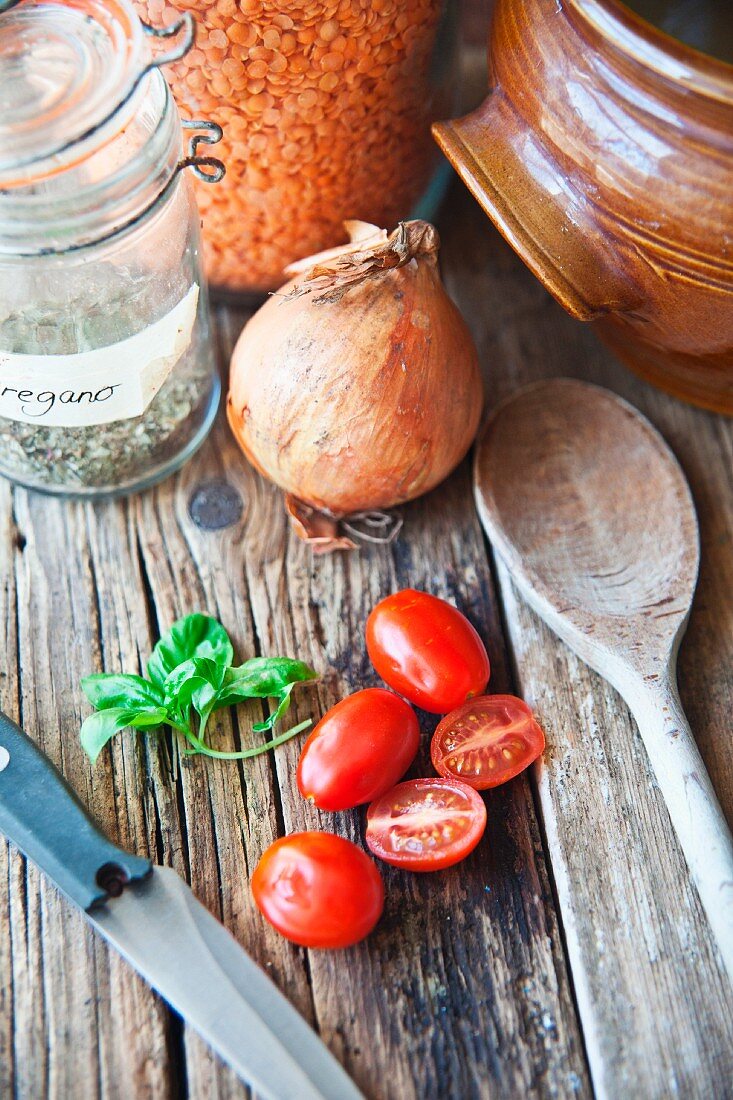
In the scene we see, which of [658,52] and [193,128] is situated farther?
[193,128]

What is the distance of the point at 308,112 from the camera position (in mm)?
887

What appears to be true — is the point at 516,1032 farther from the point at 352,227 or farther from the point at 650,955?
the point at 352,227

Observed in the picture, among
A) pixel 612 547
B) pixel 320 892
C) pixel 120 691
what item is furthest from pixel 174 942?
pixel 612 547

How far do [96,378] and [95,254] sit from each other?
103mm

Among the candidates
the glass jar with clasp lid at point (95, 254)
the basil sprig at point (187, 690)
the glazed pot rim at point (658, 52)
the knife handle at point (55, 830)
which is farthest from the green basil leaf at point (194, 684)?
the glazed pot rim at point (658, 52)

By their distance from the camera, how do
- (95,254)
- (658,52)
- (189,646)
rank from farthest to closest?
(189,646)
(95,254)
(658,52)

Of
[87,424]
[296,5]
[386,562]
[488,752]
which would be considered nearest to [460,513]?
[386,562]

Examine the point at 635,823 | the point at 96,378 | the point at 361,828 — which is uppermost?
the point at 96,378

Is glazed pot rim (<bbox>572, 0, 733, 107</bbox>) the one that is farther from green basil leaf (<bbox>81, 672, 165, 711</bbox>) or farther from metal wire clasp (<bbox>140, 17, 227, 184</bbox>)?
green basil leaf (<bbox>81, 672, 165, 711</bbox>)

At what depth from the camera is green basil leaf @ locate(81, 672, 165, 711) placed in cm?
84

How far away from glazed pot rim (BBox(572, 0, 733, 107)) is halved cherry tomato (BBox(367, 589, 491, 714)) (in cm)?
45

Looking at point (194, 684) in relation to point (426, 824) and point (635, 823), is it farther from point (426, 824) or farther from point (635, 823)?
point (635, 823)

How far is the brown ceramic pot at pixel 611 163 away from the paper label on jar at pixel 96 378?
0.29m

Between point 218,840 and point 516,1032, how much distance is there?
27 centimetres
